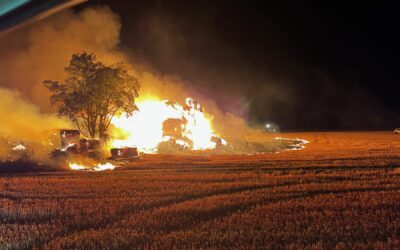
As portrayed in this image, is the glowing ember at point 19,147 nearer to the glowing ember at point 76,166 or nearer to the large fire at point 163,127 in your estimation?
the large fire at point 163,127

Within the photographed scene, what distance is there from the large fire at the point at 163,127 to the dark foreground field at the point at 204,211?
2650 centimetres

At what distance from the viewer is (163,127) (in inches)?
1925

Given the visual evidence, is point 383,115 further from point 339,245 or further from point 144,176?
point 339,245

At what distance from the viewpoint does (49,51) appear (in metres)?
55.1

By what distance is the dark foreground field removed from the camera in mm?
9336

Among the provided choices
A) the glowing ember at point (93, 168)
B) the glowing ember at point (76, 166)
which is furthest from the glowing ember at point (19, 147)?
the glowing ember at point (93, 168)

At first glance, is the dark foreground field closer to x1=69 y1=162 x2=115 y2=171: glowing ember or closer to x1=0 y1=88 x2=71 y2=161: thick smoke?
x1=69 y1=162 x2=115 y2=171: glowing ember

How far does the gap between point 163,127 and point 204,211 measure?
36.8 meters

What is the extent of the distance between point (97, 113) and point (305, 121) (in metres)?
97.9

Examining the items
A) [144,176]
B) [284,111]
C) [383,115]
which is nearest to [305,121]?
[284,111]

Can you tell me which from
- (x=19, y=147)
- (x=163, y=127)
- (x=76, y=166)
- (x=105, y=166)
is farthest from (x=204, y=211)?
(x=163, y=127)

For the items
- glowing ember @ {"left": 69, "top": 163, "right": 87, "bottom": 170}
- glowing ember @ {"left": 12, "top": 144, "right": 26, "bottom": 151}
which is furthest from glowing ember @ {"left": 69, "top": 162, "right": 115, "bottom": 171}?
glowing ember @ {"left": 12, "top": 144, "right": 26, "bottom": 151}

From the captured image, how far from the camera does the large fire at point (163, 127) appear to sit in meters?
47.4

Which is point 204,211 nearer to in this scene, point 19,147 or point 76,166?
point 76,166
